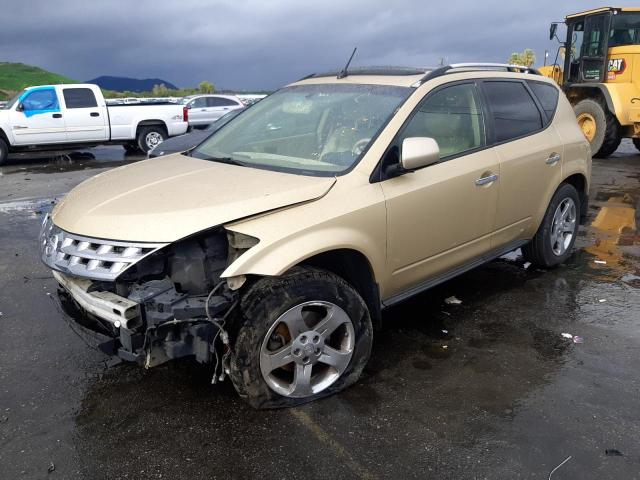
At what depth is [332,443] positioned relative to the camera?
284 cm

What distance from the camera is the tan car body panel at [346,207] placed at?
2.85 m

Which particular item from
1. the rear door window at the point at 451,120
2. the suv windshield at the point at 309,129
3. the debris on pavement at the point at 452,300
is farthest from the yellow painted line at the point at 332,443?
the debris on pavement at the point at 452,300

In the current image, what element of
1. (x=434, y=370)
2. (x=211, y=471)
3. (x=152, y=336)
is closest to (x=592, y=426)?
(x=434, y=370)

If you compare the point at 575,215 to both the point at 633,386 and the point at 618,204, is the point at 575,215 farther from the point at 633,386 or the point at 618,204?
the point at 618,204

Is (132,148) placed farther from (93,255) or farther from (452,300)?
(93,255)

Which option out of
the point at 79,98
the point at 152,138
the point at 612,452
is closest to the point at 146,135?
the point at 152,138

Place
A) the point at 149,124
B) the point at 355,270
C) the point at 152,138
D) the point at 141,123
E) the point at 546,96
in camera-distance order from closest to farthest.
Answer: the point at 355,270 < the point at 546,96 < the point at 141,123 < the point at 149,124 < the point at 152,138

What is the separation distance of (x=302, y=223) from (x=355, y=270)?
0.58m

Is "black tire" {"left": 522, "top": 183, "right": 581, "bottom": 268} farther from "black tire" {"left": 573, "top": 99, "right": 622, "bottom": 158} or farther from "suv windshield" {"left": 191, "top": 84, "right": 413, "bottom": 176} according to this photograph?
"black tire" {"left": 573, "top": 99, "right": 622, "bottom": 158}

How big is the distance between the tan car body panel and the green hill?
196 ft

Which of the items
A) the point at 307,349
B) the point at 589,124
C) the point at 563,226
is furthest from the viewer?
the point at 589,124

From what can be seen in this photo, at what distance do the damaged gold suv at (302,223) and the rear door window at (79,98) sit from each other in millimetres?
11048

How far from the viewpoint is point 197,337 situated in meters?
2.79

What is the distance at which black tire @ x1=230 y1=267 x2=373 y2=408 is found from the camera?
2850 mm
